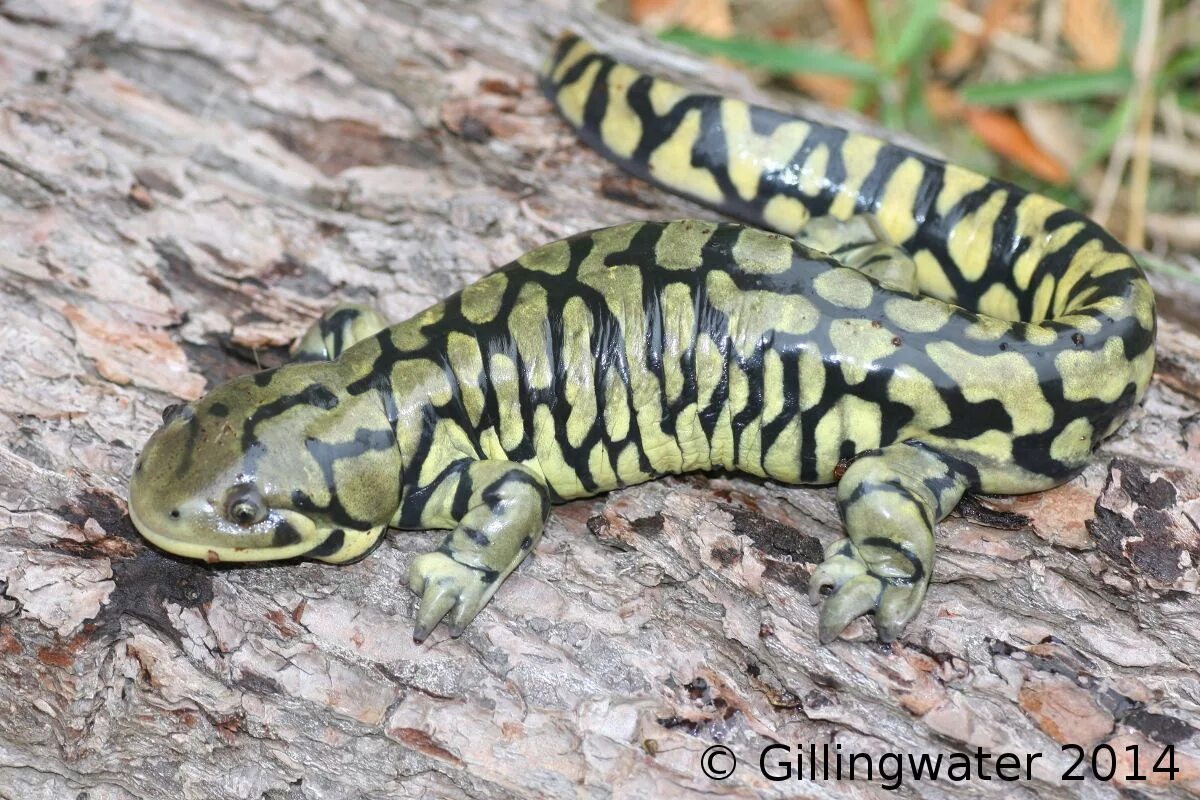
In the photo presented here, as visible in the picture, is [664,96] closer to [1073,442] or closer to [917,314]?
[917,314]

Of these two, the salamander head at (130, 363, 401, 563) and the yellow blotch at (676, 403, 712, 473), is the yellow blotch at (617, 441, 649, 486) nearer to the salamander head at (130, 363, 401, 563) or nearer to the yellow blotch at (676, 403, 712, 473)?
the yellow blotch at (676, 403, 712, 473)

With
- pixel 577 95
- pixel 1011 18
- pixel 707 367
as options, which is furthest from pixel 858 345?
pixel 1011 18

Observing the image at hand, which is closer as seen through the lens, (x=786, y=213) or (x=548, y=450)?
(x=548, y=450)

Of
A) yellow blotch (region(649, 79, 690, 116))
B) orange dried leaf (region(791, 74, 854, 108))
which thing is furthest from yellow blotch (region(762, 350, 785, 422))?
orange dried leaf (region(791, 74, 854, 108))

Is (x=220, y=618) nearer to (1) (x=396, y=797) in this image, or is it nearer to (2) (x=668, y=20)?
(1) (x=396, y=797)

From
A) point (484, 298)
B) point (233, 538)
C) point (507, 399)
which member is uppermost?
point (484, 298)

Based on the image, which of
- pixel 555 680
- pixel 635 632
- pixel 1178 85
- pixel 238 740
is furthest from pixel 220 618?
pixel 1178 85
